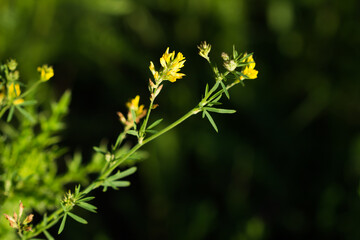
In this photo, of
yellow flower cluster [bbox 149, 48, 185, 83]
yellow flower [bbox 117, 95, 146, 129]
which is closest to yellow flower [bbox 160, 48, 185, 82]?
yellow flower cluster [bbox 149, 48, 185, 83]

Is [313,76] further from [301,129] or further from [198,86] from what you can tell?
[198,86]

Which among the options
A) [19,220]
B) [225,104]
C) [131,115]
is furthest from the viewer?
[225,104]

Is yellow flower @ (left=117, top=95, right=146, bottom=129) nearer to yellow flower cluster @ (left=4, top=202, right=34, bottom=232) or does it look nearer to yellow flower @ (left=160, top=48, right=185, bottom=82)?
yellow flower @ (left=160, top=48, right=185, bottom=82)

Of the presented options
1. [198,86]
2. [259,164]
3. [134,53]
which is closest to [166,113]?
[198,86]

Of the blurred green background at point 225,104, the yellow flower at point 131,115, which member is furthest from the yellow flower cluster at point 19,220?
the blurred green background at point 225,104

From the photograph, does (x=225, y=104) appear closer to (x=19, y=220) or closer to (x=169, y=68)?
(x=169, y=68)

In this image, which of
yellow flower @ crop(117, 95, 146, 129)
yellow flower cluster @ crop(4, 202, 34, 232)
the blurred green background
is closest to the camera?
yellow flower cluster @ crop(4, 202, 34, 232)

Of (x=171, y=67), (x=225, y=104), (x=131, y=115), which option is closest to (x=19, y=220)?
(x=131, y=115)

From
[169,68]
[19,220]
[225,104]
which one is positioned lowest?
[225,104]

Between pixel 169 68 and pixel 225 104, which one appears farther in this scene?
pixel 225 104
